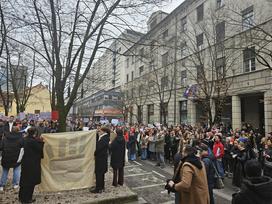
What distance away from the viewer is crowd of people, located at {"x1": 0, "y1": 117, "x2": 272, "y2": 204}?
2.85m

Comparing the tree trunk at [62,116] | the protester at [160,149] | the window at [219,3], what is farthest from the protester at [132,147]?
the window at [219,3]

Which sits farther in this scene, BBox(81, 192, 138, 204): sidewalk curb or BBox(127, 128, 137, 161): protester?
BBox(127, 128, 137, 161): protester

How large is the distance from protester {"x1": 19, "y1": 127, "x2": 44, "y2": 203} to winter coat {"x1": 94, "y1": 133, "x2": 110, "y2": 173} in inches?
62.6

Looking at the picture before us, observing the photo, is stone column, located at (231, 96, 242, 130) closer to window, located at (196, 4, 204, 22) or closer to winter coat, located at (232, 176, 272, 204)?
window, located at (196, 4, 204, 22)

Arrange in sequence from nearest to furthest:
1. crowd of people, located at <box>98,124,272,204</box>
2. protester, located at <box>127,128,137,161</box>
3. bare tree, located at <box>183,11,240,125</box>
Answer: crowd of people, located at <box>98,124,272,204</box>, protester, located at <box>127,128,137,161</box>, bare tree, located at <box>183,11,240,125</box>

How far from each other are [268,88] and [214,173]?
1391 cm

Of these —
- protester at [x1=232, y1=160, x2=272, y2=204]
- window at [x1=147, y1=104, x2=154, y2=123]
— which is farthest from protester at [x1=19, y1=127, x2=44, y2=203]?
window at [x1=147, y1=104, x2=154, y2=123]

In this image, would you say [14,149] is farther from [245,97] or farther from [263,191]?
[245,97]

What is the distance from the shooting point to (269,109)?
1633 cm

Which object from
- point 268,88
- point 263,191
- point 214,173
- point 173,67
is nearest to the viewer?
point 263,191

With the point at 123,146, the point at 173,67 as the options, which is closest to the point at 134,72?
the point at 173,67

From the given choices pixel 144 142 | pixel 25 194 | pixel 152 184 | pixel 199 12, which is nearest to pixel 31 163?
pixel 25 194

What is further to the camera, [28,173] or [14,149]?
[14,149]

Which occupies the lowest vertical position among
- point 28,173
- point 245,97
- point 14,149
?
point 28,173
